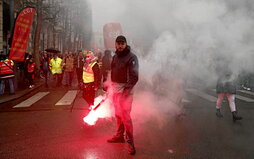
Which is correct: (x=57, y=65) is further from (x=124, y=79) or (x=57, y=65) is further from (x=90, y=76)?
(x=124, y=79)

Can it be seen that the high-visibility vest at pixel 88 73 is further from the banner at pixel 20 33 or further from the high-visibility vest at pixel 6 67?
the banner at pixel 20 33

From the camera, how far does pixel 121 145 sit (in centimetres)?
479

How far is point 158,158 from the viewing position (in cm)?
416

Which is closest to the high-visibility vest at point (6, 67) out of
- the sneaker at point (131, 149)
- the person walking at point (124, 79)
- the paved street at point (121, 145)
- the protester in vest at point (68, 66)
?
the paved street at point (121, 145)

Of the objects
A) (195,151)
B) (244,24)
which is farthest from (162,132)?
(244,24)

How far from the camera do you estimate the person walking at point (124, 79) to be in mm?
4584

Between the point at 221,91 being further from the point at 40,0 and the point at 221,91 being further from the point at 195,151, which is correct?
the point at 40,0

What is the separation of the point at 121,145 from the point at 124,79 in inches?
48.9

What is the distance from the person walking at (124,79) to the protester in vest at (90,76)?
1.76 m

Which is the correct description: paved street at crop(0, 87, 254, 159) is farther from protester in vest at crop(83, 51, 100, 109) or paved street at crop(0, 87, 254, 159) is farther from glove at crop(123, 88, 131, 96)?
glove at crop(123, 88, 131, 96)

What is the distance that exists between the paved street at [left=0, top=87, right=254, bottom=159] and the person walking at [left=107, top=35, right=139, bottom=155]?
54cm

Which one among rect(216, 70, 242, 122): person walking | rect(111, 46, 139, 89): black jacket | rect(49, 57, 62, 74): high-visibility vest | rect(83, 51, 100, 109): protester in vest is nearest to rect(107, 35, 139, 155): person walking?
rect(111, 46, 139, 89): black jacket

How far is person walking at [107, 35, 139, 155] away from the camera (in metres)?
4.58

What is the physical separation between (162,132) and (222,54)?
2256 mm
